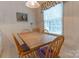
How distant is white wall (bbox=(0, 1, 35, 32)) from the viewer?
2.42 feet

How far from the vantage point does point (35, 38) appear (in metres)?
0.80

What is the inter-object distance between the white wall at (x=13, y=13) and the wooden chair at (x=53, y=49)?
0.74 ft

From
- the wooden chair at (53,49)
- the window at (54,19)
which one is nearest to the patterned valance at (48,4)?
the window at (54,19)

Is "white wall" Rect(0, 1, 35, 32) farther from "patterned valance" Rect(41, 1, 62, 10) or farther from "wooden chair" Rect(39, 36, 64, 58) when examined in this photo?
"wooden chair" Rect(39, 36, 64, 58)

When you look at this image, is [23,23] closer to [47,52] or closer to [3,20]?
[3,20]

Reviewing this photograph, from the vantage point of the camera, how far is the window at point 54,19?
2.36 feet

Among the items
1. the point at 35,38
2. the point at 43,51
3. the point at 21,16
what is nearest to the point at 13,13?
the point at 21,16

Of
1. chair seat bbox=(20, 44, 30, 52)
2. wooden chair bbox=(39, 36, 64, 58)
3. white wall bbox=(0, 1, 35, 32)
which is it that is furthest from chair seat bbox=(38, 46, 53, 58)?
white wall bbox=(0, 1, 35, 32)

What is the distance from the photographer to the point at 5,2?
730mm

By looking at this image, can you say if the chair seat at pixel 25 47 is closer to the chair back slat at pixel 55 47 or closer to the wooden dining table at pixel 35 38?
the wooden dining table at pixel 35 38

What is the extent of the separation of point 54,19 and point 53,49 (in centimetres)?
25

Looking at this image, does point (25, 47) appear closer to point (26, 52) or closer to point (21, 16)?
point (26, 52)

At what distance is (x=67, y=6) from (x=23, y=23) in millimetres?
361

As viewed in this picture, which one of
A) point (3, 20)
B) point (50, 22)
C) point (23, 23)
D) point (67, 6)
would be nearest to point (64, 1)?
point (67, 6)
